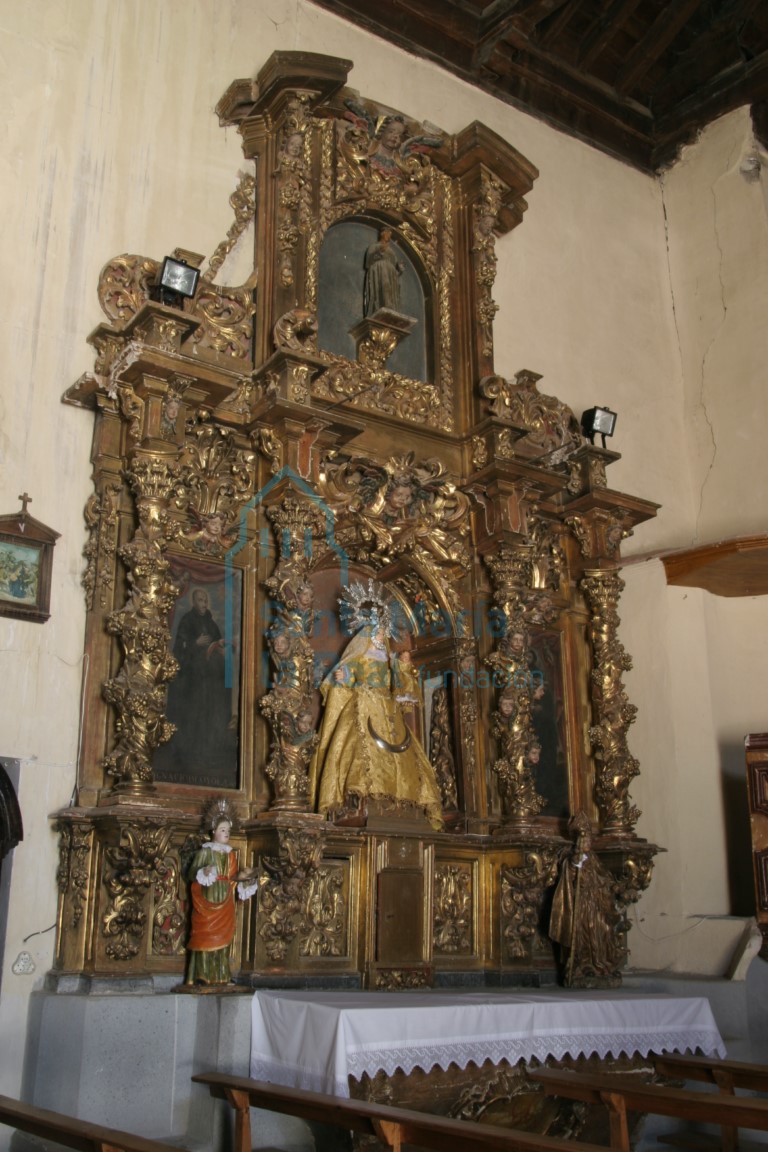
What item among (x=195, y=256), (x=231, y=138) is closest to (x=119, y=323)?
(x=195, y=256)

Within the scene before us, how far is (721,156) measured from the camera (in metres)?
12.0

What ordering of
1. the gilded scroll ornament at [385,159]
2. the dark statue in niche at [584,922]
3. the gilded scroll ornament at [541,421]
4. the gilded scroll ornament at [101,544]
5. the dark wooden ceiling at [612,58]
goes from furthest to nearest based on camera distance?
1. the dark wooden ceiling at [612,58]
2. the gilded scroll ornament at [541,421]
3. the gilded scroll ornament at [385,159]
4. the dark statue in niche at [584,922]
5. the gilded scroll ornament at [101,544]

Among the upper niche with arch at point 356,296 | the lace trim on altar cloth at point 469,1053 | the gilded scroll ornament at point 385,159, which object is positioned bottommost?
the lace trim on altar cloth at point 469,1053

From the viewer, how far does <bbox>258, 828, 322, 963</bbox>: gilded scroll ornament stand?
711 cm

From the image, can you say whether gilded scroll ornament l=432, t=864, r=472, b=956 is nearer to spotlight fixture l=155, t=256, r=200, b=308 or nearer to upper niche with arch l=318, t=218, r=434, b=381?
upper niche with arch l=318, t=218, r=434, b=381

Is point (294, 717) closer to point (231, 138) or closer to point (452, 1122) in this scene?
point (452, 1122)

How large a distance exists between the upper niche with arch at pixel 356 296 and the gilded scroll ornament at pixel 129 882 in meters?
4.27

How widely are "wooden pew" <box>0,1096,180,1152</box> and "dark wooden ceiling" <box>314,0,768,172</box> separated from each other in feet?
30.5

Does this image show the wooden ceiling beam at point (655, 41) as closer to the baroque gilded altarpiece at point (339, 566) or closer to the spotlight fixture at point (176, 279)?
the baroque gilded altarpiece at point (339, 566)

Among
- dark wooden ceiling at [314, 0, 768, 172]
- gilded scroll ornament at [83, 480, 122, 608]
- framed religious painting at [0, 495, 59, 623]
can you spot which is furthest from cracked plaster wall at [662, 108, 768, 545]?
framed religious painting at [0, 495, 59, 623]

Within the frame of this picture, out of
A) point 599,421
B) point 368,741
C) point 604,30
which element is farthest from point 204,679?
point 604,30

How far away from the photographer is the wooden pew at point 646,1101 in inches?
199

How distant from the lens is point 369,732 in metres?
8.29

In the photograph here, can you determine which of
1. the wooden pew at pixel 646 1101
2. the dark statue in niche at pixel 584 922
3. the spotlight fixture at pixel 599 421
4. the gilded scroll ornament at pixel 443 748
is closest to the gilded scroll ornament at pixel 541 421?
the spotlight fixture at pixel 599 421
